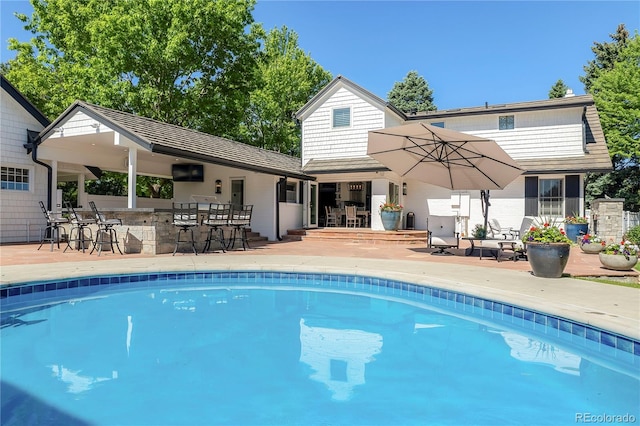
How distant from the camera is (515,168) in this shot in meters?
8.84

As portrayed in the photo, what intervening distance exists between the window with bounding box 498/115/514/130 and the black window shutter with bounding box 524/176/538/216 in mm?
2352

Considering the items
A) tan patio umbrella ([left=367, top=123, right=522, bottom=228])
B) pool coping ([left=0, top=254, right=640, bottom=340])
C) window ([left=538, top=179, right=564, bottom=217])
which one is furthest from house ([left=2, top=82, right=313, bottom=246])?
window ([left=538, top=179, right=564, bottom=217])

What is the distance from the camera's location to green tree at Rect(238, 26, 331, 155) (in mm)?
25656

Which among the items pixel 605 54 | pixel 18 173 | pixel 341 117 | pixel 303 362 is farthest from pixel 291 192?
pixel 605 54

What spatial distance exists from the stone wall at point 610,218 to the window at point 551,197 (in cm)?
163

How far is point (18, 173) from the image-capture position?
42.1 feet

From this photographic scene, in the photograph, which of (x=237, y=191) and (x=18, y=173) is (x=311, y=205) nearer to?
(x=237, y=191)

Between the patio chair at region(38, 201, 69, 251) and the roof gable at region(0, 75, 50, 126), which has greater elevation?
the roof gable at region(0, 75, 50, 126)

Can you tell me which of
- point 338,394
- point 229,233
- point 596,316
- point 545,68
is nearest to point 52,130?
point 229,233

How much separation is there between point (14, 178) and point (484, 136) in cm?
1751

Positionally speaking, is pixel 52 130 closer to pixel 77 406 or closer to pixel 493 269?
pixel 77 406

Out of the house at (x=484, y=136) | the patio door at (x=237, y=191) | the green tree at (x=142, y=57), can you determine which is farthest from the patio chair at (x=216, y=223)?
the green tree at (x=142, y=57)

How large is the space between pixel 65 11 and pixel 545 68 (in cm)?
3083

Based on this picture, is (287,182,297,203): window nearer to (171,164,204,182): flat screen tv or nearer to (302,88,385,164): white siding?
(302,88,385,164): white siding
